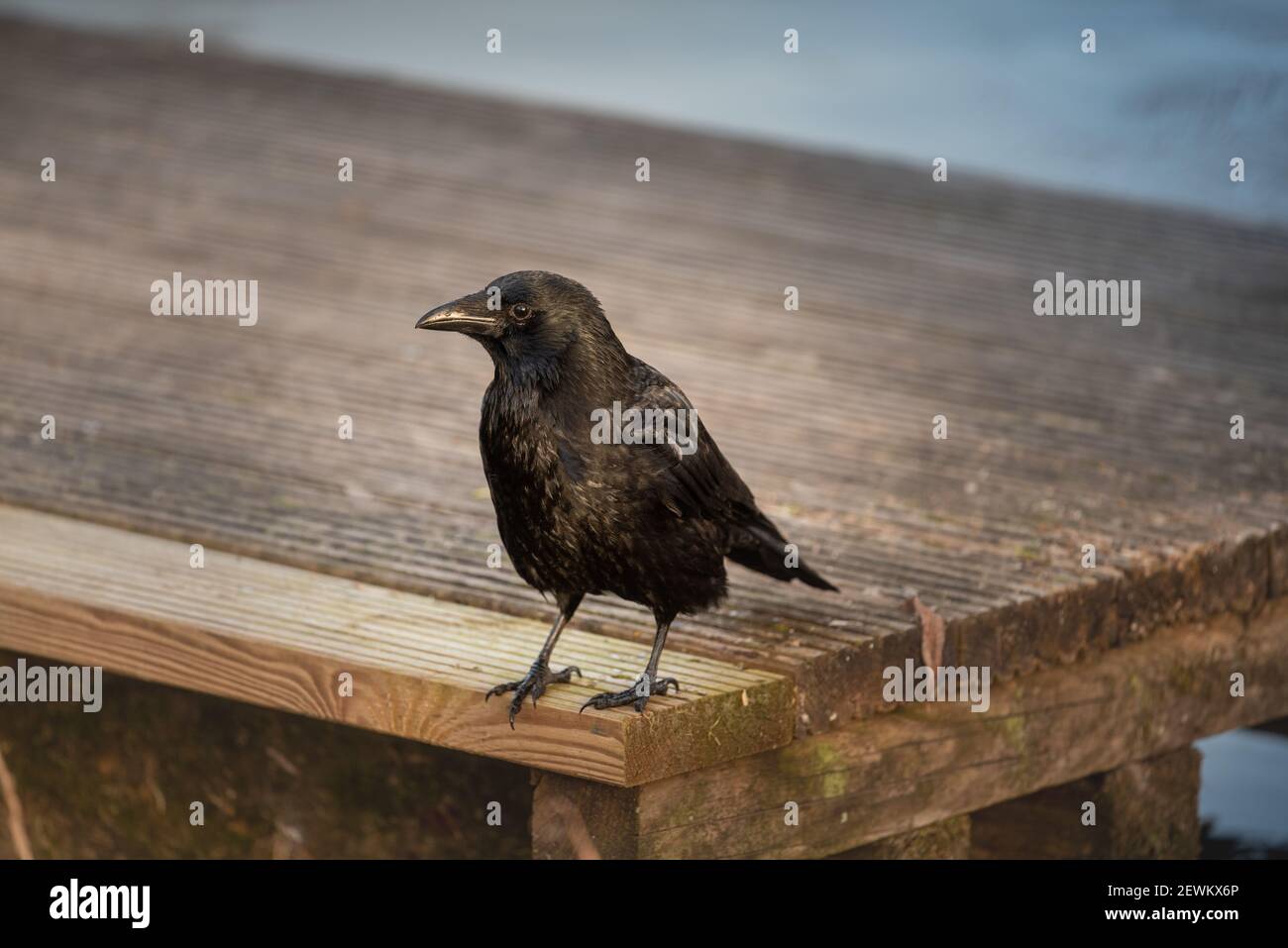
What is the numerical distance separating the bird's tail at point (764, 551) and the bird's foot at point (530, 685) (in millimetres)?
437

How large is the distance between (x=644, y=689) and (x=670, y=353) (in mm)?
2476

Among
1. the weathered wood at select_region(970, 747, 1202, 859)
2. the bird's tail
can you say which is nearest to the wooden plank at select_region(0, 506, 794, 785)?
the bird's tail

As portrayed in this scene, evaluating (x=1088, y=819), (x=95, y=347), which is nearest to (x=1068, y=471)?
(x=1088, y=819)

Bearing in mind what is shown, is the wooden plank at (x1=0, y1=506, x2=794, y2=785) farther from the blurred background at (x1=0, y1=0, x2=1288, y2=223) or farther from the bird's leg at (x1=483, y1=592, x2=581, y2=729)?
the blurred background at (x1=0, y1=0, x2=1288, y2=223)

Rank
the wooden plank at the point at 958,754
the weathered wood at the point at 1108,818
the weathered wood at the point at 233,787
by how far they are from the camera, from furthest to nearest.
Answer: the weathered wood at the point at 1108,818
the weathered wood at the point at 233,787
the wooden plank at the point at 958,754

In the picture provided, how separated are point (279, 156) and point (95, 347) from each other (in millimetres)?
2208

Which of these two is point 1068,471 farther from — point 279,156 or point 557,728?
point 279,156

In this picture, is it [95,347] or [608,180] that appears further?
[608,180]

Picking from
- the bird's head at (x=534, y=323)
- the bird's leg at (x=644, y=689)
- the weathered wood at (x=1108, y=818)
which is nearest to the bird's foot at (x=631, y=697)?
the bird's leg at (x=644, y=689)

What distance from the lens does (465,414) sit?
493cm

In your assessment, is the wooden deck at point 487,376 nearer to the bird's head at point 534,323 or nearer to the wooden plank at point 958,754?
the wooden plank at point 958,754

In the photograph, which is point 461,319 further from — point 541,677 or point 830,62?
point 830,62

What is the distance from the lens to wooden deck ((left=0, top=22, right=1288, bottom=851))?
3.50 metres

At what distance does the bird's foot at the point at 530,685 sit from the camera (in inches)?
124
